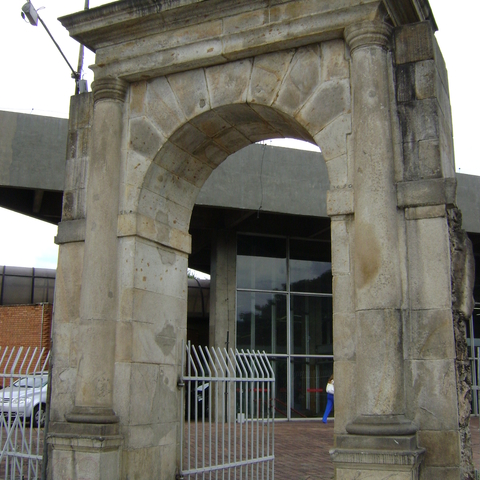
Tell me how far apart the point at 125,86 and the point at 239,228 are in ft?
33.2

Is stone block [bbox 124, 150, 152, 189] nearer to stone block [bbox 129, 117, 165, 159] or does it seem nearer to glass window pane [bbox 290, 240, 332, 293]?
stone block [bbox 129, 117, 165, 159]

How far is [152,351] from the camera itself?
6973mm

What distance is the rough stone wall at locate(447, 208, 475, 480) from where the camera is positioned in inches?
221

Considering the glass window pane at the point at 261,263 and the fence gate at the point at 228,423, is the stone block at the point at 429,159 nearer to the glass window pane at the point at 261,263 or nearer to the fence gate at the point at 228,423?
the fence gate at the point at 228,423

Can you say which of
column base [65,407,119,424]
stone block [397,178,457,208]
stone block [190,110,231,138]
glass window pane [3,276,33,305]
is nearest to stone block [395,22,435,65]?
stone block [397,178,457,208]

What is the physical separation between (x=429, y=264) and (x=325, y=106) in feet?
6.13

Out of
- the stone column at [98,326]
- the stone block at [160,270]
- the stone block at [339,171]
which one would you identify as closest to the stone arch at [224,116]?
the stone block at [339,171]

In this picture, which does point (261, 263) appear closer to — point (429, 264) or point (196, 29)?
point (196, 29)

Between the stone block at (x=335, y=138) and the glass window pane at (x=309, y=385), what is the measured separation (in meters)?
11.8

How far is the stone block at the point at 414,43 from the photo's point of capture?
6035mm

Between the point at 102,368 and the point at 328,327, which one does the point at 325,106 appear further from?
the point at 328,327

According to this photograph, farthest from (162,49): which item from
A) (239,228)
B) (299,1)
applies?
(239,228)

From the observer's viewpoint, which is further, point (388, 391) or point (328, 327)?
point (328, 327)

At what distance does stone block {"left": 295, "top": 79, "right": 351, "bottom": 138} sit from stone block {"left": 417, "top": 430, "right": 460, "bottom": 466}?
9.86ft
